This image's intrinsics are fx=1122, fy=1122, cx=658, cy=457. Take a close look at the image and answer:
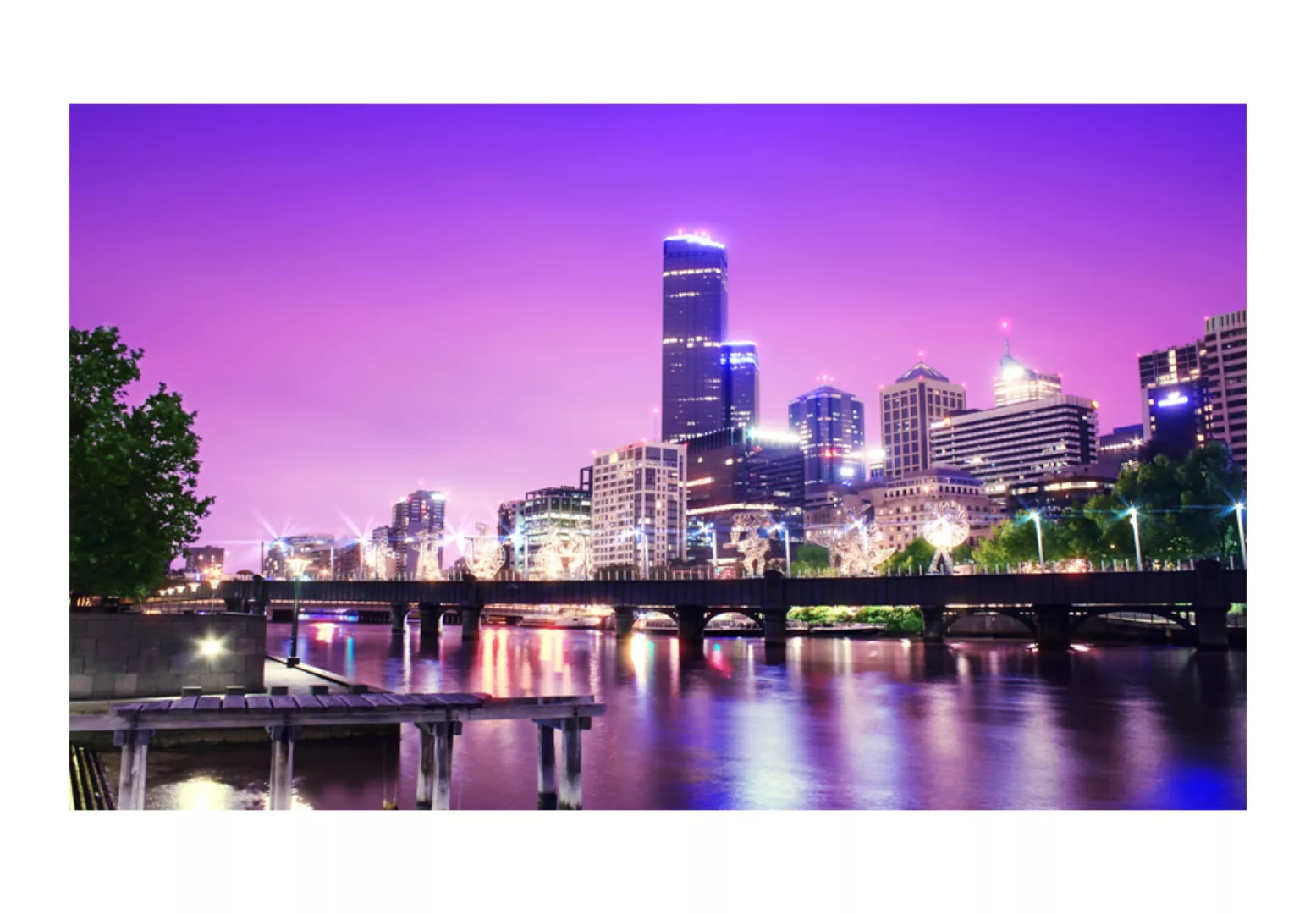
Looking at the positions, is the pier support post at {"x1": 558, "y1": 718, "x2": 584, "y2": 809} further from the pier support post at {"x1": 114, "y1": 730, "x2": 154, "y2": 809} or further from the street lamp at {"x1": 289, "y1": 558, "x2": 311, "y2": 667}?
the street lamp at {"x1": 289, "y1": 558, "x2": 311, "y2": 667}

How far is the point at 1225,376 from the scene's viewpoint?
632 ft

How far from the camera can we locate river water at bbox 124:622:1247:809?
27.7 m

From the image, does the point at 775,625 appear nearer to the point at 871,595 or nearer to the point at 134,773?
the point at 871,595

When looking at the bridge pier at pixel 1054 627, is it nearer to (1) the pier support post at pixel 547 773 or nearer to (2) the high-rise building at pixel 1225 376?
(1) the pier support post at pixel 547 773

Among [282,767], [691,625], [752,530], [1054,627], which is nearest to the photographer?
[282,767]

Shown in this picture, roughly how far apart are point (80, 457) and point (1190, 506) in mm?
80265

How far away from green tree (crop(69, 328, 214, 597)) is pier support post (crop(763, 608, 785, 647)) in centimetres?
5849

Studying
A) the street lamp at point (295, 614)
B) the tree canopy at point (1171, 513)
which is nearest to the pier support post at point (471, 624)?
the street lamp at point (295, 614)

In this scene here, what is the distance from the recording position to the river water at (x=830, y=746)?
2772 centimetres

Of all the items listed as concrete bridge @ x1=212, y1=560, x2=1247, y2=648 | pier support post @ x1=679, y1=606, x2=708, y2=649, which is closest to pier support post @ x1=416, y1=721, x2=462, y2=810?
concrete bridge @ x1=212, y1=560, x2=1247, y2=648

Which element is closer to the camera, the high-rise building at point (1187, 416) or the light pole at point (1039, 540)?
the light pole at point (1039, 540)

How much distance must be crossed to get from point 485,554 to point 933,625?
2175 inches

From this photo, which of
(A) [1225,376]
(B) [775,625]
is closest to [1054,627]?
(B) [775,625]

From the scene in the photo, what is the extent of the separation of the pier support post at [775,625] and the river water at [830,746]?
1243cm
